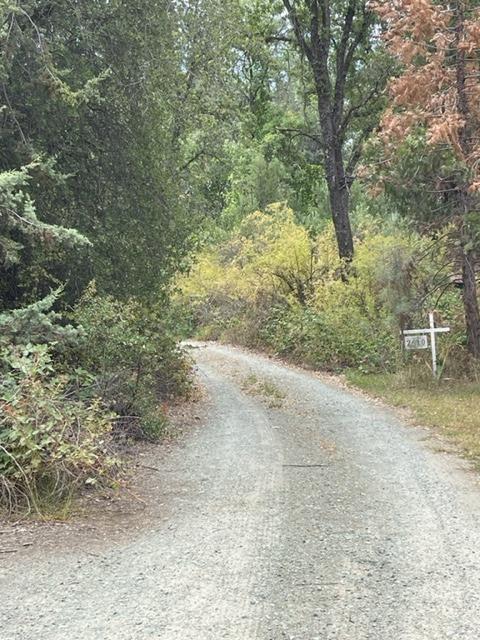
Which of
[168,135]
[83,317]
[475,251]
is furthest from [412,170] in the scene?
[83,317]

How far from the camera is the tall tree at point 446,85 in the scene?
11500 millimetres

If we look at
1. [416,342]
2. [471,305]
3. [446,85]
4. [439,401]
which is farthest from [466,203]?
[439,401]

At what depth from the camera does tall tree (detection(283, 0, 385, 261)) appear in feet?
63.6

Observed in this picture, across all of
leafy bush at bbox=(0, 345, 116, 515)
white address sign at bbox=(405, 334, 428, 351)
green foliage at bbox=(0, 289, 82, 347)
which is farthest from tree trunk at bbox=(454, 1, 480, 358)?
leafy bush at bbox=(0, 345, 116, 515)

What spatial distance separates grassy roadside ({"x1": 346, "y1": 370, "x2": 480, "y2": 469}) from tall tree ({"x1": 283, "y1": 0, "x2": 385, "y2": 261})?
19.7ft

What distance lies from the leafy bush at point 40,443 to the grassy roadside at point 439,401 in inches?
176

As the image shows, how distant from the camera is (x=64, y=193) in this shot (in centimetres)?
965

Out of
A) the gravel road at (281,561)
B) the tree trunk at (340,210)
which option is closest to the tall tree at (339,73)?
the tree trunk at (340,210)

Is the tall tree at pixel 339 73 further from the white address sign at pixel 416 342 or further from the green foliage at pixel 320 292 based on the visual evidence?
the white address sign at pixel 416 342

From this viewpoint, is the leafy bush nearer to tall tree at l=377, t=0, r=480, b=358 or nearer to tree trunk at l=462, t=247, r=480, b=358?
tall tree at l=377, t=0, r=480, b=358

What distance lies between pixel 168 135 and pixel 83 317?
4.71 meters

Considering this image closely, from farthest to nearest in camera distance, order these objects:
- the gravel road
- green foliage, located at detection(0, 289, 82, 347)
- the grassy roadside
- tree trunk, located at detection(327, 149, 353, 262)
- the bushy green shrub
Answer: tree trunk, located at detection(327, 149, 353, 262)
the grassy roadside
the bushy green shrub
green foliage, located at detection(0, 289, 82, 347)
the gravel road

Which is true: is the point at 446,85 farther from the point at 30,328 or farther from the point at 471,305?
the point at 30,328

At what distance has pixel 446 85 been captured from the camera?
41.5 ft
